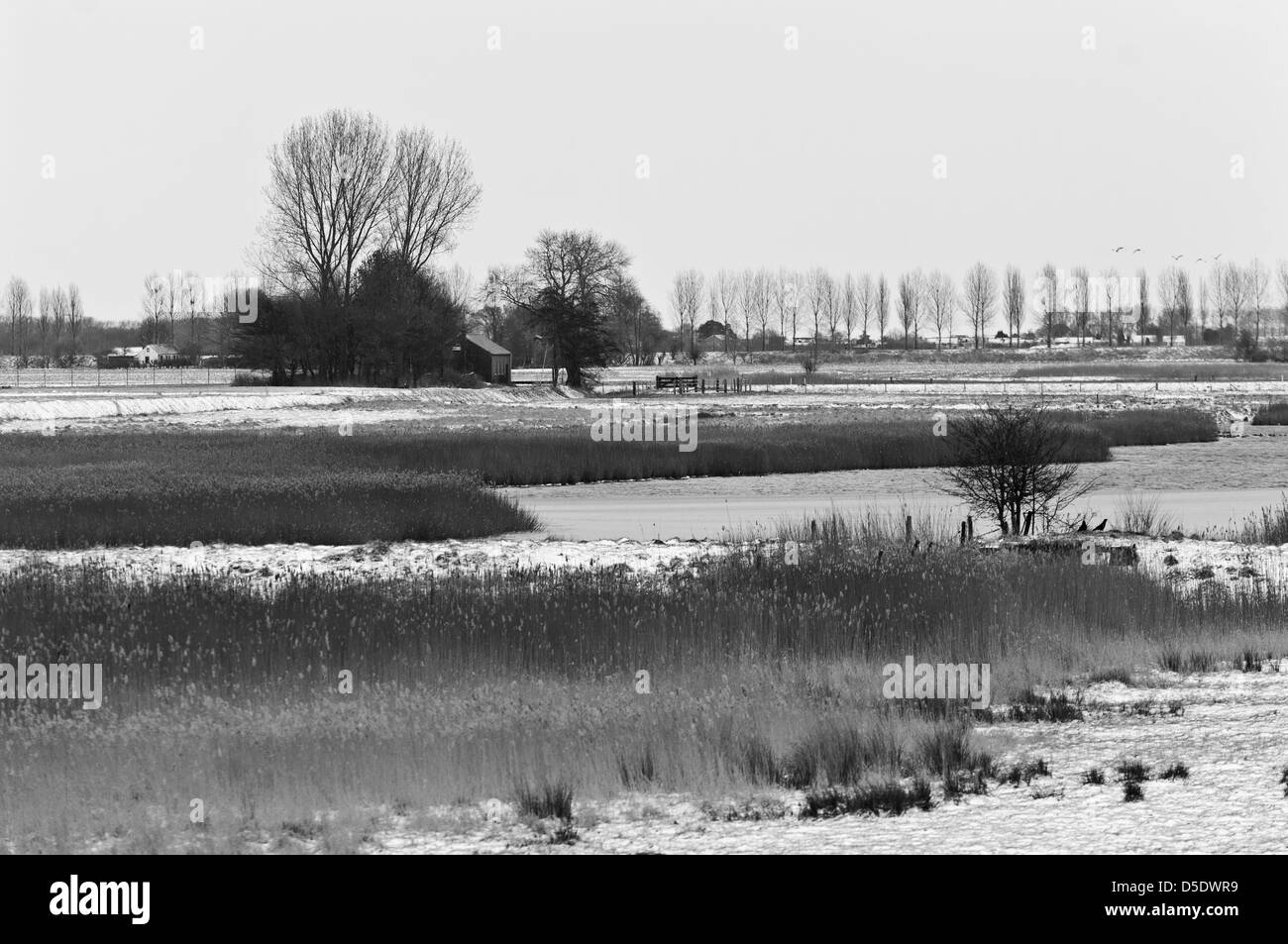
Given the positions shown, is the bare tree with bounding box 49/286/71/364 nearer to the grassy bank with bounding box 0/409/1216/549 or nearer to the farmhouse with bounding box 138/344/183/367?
the farmhouse with bounding box 138/344/183/367

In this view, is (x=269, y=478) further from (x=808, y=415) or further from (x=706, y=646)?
(x=808, y=415)

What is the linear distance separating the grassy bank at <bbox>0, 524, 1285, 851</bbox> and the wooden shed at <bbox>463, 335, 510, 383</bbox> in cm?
7607

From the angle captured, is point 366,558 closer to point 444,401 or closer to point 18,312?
point 444,401

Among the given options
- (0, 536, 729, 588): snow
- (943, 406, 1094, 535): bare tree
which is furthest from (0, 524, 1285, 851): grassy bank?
(943, 406, 1094, 535): bare tree

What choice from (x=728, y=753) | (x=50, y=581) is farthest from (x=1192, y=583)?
(x=50, y=581)

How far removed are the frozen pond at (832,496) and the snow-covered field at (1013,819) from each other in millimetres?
14250

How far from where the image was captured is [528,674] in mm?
12312

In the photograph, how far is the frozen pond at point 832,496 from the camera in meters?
26.3

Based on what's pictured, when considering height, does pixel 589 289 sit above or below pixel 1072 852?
above

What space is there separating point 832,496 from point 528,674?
64.9 ft

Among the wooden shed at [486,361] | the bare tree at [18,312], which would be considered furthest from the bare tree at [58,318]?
the wooden shed at [486,361]

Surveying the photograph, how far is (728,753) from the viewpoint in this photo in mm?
9086
